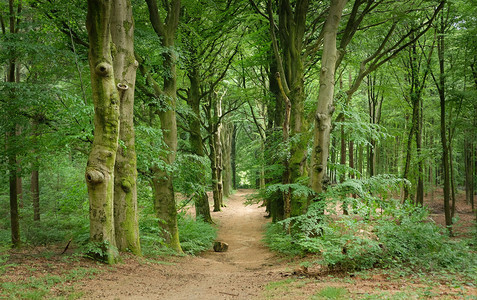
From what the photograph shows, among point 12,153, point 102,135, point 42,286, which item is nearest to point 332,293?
point 42,286

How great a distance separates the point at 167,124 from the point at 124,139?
2922 millimetres

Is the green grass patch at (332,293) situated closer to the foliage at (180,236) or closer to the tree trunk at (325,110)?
the tree trunk at (325,110)

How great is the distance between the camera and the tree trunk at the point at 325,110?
8.26 metres

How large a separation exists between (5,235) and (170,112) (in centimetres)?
807

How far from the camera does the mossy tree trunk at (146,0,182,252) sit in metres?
10.4

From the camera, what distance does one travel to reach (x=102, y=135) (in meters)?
6.66


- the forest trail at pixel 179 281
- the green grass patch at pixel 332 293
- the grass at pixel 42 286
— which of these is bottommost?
the forest trail at pixel 179 281

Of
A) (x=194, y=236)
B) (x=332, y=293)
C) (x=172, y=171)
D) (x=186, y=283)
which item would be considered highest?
(x=172, y=171)

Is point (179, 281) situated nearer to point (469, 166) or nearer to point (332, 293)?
point (332, 293)

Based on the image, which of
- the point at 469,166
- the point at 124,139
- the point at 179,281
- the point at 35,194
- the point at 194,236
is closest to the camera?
the point at 179,281

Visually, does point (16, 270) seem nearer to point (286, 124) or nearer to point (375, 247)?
point (375, 247)

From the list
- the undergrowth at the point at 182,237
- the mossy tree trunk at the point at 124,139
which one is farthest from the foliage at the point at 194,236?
the mossy tree trunk at the point at 124,139

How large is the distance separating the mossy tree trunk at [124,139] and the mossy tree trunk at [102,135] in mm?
1109

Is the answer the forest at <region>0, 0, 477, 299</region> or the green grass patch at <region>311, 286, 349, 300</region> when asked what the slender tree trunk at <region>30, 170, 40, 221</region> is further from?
the green grass patch at <region>311, 286, 349, 300</region>
